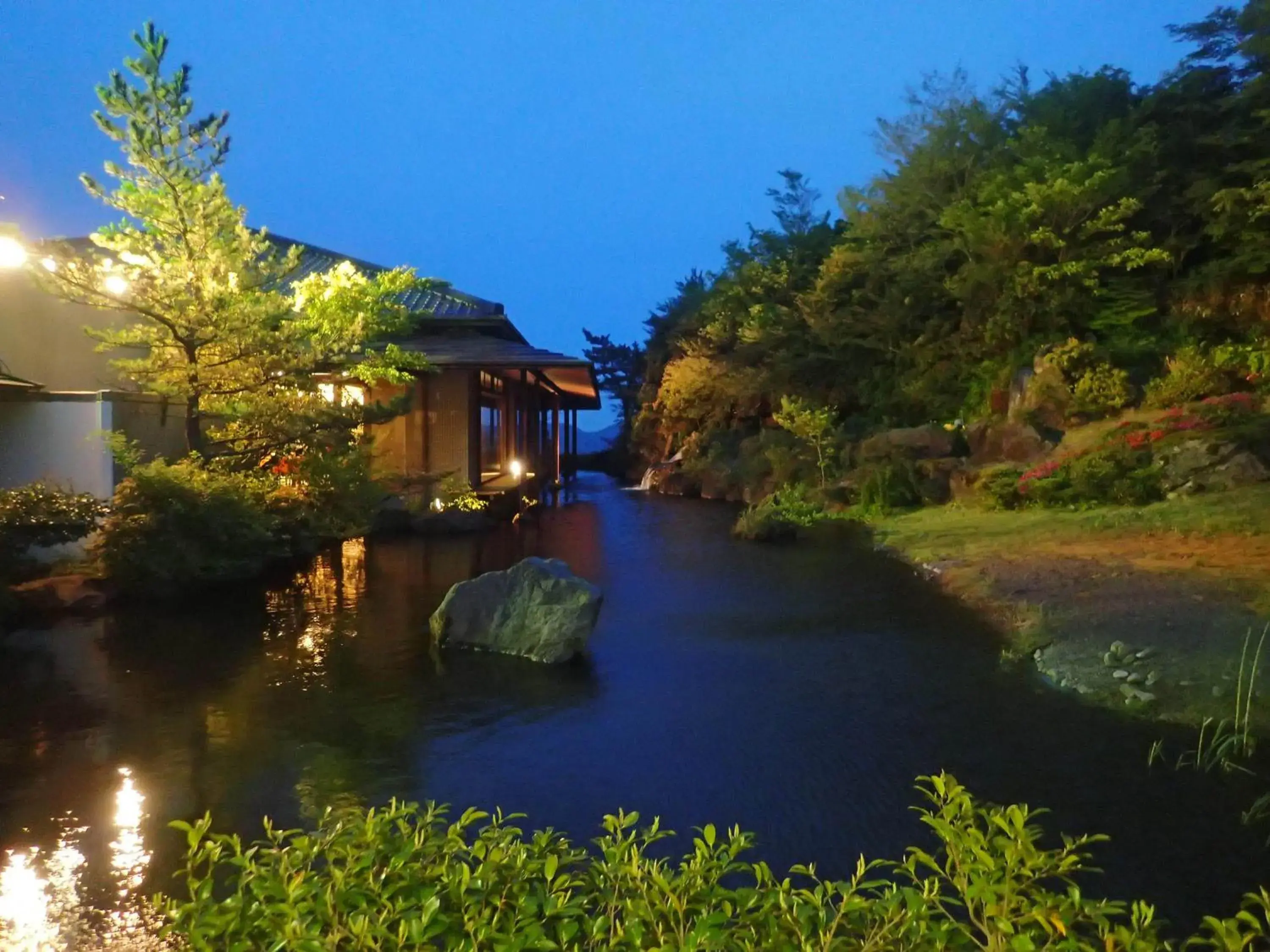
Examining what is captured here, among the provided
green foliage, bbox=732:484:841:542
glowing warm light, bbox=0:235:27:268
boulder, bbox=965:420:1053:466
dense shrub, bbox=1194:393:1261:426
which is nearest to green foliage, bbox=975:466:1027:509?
boulder, bbox=965:420:1053:466

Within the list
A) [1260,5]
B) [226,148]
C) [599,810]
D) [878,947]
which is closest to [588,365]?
[226,148]

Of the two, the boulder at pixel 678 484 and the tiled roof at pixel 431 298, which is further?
Result: the boulder at pixel 678 484

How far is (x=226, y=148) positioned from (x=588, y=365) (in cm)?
739

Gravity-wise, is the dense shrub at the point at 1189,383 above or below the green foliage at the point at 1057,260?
below

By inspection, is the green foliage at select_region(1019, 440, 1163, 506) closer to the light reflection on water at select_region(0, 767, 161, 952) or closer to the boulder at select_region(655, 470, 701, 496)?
the light reflection on water at select_region(0, 767, 161, 952)

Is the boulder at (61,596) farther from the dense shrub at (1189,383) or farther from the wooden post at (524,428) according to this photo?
the dense shrub at (1189,383)

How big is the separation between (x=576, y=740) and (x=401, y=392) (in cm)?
955

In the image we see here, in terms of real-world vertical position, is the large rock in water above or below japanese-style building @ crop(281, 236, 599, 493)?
below

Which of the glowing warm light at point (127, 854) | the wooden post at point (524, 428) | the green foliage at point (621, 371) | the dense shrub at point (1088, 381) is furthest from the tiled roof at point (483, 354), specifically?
the green foliage at point (621, 371)

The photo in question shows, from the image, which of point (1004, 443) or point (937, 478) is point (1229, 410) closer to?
point (1004, 443)

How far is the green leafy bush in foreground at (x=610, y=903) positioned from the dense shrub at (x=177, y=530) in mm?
7097

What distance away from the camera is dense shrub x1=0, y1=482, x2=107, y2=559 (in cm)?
765

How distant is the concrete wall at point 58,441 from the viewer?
31.7 ft

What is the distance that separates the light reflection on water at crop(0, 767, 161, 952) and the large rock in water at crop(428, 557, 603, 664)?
3.17 meters
